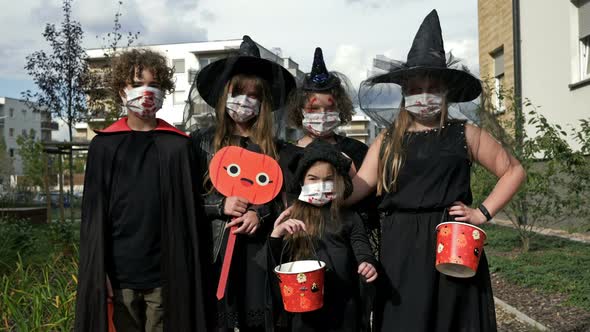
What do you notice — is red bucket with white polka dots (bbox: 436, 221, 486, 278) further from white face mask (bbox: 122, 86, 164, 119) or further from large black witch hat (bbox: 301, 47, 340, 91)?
white face mask (bbox: 122, 86, 164, 119)

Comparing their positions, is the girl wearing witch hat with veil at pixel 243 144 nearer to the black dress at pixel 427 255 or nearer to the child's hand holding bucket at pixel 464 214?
the black dress at pixel 427 255

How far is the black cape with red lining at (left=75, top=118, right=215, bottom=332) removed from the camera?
311 centimetres

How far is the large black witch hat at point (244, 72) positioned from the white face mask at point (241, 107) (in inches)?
5.8

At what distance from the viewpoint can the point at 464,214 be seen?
3051 millimetres

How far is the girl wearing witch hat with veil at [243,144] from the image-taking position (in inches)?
129

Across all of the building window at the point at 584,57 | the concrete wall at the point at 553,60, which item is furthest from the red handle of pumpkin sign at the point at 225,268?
the building window at the point at 584,57

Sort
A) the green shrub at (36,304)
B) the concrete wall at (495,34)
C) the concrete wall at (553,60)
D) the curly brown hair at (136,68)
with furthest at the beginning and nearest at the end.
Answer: the concrete wall at (495,34)
the concrete wall at (553,60)
the green shrub at (36,304)
the curly brown hair at (136,68)

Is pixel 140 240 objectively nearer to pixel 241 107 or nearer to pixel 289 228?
pixel 289 228

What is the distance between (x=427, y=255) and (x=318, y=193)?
0.68 metres

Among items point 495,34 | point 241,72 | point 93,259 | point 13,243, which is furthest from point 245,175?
point 495,34

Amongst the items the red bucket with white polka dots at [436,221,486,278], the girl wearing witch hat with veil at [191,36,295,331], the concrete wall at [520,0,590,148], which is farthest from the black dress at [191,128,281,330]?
the concrete wall at [520,0,590,148]

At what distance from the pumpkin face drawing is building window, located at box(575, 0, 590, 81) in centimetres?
1000

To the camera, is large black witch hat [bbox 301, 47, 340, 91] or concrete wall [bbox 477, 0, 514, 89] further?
concrete wall [bbox 477, 0, 514, 89]

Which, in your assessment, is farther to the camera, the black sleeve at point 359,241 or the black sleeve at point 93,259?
the black sleeve at point 359,241
